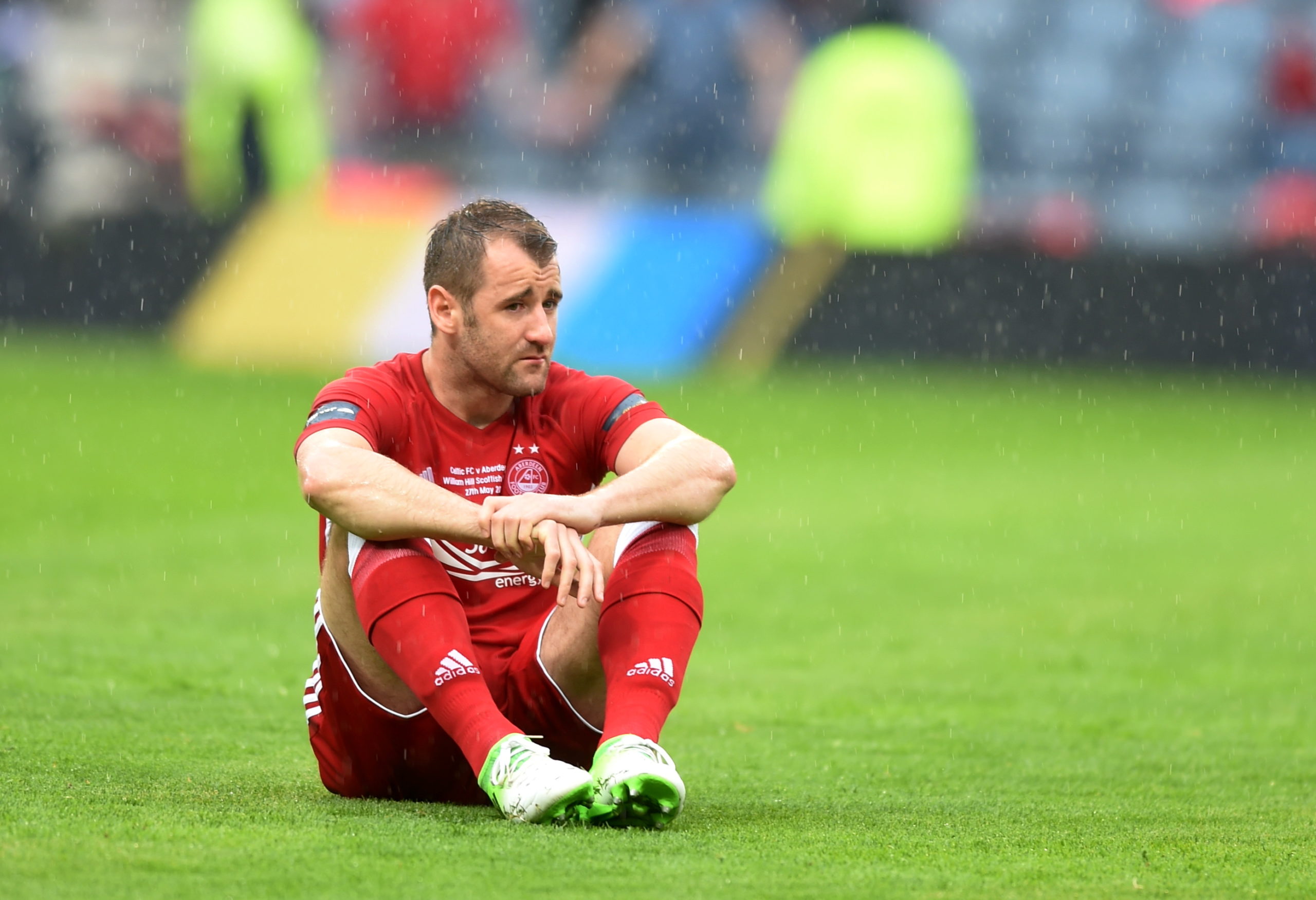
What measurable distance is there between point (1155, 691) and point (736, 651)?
5.29ft

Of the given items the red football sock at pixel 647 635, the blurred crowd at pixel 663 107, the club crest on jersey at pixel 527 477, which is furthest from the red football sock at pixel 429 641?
the blurred crowd at pixel 663 107

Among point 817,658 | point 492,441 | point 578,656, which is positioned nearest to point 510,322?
point 492,441

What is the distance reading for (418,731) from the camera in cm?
452

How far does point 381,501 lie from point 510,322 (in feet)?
1.99

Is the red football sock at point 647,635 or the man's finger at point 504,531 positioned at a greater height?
the man's finger at point 504,531

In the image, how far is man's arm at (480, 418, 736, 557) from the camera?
14.2 feet

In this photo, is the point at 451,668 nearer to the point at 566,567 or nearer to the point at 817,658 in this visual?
the point at 566,567

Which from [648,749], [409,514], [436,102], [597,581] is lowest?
[648,749]

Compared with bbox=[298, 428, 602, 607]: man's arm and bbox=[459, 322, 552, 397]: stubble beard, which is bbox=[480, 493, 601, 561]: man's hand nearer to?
bbox=[298, 428, 602, 607]: man's arm

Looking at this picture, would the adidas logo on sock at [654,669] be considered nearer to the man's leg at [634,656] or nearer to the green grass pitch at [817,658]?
the man's leg at [634,656]

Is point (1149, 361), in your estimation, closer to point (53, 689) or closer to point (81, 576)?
point (81, 576)

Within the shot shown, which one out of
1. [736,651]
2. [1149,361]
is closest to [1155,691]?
[736,651]

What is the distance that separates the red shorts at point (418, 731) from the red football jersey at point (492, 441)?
0.11 meters

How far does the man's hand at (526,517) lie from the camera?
4.32 metres
